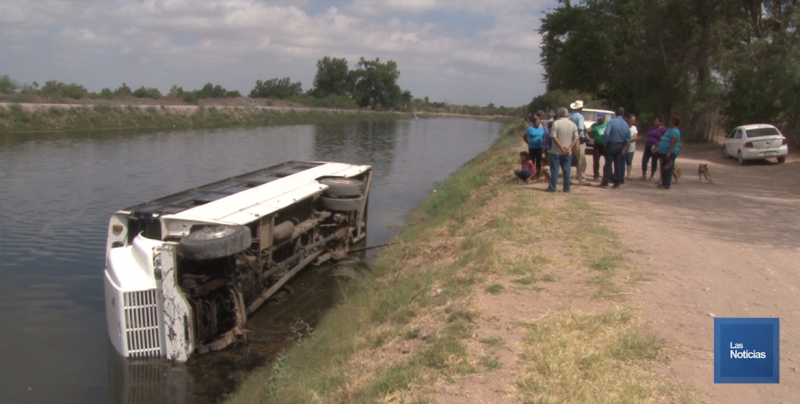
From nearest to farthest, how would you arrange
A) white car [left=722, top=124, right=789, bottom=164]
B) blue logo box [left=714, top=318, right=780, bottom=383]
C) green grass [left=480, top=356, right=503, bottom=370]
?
blue logo box [left=714, top=318, right=780, bottom=383] < green grass [left=480, top=356, right=503, bottom=370] < white car [left=722, top=124, right=789, bottom=164]

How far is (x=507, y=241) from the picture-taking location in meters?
9.34

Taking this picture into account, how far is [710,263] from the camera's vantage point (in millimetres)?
8062

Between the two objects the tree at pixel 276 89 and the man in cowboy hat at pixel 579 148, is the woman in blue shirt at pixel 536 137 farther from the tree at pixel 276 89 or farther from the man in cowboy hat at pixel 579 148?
the tree at pixel 276 89

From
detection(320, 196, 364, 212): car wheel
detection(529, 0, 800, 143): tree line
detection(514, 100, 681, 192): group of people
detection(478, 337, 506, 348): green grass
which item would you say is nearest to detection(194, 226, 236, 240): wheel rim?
detection(478, 337, 506, 348): green grass

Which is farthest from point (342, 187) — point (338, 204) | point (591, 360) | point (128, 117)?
point (128, 117)

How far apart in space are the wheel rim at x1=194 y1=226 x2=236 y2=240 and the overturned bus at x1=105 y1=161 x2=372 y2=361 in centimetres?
1

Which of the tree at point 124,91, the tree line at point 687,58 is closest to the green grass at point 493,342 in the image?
the tree line at point 687,58

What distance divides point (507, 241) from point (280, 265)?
3.76m

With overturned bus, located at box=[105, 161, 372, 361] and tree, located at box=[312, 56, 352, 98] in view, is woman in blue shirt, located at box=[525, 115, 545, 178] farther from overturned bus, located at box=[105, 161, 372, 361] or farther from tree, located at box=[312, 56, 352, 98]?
tree, located at box=[312, 56, 352, 98]

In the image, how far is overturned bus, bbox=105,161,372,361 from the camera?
7.83 m

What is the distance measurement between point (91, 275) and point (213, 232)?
5.00 meters

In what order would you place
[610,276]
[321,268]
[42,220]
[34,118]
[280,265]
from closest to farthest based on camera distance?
1. [610,276]
2. [280,265]
3. [321,268]
4. [42,220]
5. [34,118]

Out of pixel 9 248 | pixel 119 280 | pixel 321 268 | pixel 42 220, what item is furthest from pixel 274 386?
pixel 42 220

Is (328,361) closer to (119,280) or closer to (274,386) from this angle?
(274,386)
